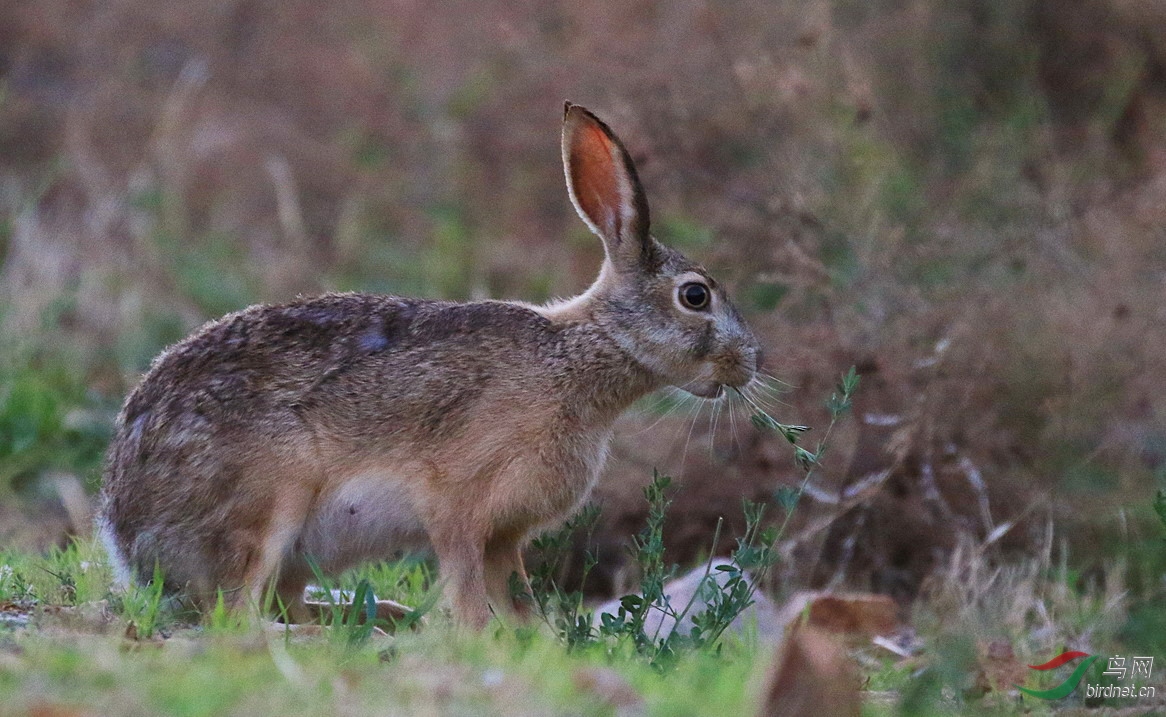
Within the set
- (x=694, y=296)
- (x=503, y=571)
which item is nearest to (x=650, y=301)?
(x=694, y=296)

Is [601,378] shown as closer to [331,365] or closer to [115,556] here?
[331,365]

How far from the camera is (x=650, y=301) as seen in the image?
570 centimetres

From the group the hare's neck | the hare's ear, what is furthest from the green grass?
the hare's ear

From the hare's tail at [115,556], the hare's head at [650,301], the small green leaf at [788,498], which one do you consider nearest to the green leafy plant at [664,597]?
the small green leaf at [788,498]

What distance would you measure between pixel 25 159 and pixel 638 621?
917cm

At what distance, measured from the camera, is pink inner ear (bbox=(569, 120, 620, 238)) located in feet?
18.2

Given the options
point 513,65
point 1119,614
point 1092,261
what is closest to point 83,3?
point 513,65

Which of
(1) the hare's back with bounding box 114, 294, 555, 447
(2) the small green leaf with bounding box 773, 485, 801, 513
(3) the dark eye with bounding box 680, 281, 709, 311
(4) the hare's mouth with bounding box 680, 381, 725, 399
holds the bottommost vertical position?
(2) the small green leaf with bounding box 773, 485, 801, 513

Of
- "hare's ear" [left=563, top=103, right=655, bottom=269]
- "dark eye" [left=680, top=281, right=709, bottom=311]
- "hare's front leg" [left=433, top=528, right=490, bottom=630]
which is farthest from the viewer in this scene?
"dark eye" [left=680, top=281, right=709, bottom=311]

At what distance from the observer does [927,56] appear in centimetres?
1020

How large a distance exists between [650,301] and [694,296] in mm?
160

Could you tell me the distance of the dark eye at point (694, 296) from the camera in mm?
5688

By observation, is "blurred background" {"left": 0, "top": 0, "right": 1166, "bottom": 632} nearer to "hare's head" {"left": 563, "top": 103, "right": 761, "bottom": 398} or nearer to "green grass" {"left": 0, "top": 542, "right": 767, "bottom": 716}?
"hare's head" {"left": 563, "top": 103, "right": 761, "bottom": 398}

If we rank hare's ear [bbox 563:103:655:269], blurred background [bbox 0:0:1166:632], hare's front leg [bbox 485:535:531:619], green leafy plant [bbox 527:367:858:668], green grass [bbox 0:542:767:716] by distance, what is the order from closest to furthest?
1. green grass [bbox 0:542:767:716]
2. green leafy plant [bbox 527:367:858:668]
3. hare's front leg [bbox 485:535:531:619]
4. hare's ear [bbox 563:103:655:269]
5. blurred background [bbox 0:0:1166:632]
